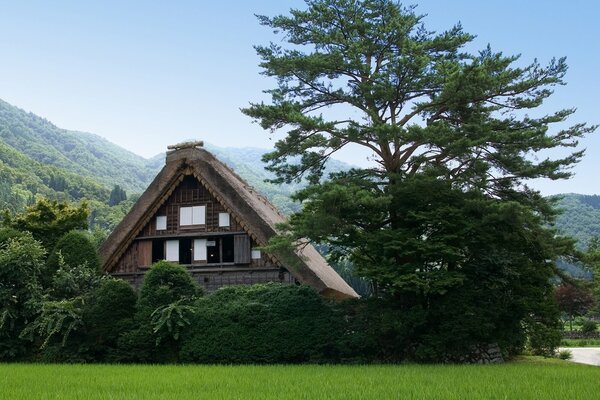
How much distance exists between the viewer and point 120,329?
17.8 m

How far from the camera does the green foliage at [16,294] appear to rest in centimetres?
1834

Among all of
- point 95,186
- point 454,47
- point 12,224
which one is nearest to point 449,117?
point 454,47

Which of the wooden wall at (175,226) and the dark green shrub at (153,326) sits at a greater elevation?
the wooden wall at (175,226)

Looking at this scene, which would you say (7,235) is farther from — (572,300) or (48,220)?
(572,300)

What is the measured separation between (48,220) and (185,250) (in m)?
5.73

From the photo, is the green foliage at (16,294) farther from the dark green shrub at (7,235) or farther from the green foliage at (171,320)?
the green foliage at (171,320)

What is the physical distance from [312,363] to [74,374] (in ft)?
19.8

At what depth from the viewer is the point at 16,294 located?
61.1 ft

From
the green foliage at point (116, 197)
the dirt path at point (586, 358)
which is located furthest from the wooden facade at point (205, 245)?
the green foliage at point (116, 197)

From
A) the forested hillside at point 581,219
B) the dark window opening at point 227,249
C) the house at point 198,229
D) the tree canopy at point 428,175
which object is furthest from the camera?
the forested hillside at point 581,219

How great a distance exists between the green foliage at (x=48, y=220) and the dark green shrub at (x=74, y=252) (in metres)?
2.60

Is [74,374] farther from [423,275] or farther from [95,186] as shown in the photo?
[95,186]

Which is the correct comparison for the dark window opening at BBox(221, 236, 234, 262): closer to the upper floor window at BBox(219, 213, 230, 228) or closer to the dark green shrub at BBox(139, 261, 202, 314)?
the upper floor window at BBox(219, 213, 230, 228)

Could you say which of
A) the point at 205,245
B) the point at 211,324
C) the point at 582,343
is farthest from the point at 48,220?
the point at 582,343
